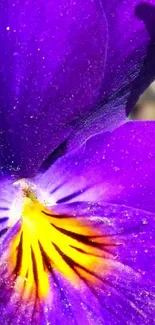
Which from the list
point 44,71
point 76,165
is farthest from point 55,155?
point 44,71

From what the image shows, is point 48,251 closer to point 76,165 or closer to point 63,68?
point 76,165

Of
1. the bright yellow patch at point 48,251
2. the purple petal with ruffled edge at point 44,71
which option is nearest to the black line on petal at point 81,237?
the bright yellow patch at point 48,251

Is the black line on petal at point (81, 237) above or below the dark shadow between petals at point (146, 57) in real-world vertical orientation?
below

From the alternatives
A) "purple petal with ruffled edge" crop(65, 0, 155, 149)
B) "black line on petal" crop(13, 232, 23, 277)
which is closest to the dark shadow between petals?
"purple petal with ruffled edge" crop(65, 0, 155, 149)

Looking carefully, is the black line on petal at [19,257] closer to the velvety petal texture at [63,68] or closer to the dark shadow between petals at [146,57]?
the velvety petal texture at [63,68]

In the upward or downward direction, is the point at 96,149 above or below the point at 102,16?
below

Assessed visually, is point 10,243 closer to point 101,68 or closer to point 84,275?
point 84,275

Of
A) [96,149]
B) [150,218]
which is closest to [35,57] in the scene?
[96,149]
